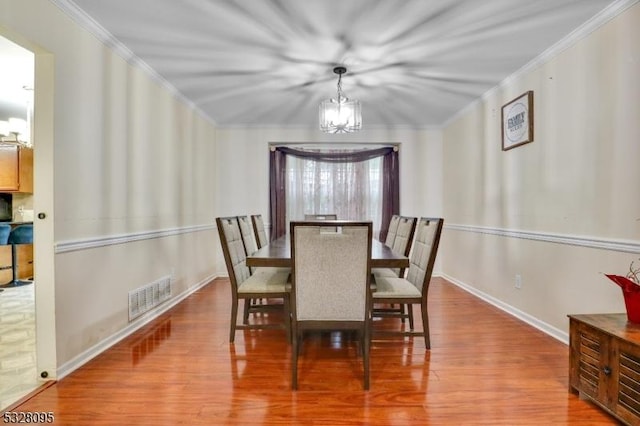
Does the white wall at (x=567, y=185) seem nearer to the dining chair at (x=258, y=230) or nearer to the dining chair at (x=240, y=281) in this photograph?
the dining chair at (x=240, y=281)

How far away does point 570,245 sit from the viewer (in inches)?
100

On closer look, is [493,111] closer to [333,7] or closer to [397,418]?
[333,7]

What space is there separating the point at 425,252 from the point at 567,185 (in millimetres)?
1240

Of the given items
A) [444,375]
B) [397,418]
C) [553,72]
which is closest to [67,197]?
[397,418]

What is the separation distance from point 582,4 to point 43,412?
390cm

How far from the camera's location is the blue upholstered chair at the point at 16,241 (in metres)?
4.54

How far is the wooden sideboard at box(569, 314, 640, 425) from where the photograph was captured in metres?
1.52

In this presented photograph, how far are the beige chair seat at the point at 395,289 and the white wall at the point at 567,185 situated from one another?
120cm

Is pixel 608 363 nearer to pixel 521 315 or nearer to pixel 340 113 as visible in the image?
pixel 521 315

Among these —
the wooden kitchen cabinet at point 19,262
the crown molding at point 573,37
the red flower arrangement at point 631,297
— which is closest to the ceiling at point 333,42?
the crown molding at point 573,37

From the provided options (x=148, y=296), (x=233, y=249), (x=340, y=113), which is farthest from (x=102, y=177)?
(x=340, y=113)

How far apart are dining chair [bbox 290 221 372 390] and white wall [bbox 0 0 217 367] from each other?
147 cm

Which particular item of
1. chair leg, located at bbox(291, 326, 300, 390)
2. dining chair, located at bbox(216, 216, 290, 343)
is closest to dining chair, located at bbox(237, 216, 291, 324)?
dining chair, located at bbox(216, 216, 290, 343)

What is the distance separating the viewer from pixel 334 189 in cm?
544
